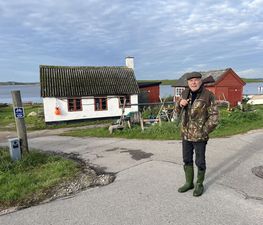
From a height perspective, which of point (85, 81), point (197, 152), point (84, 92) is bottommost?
point (197, 152)

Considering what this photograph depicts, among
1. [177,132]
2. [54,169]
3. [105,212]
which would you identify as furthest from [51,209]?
[177,132]

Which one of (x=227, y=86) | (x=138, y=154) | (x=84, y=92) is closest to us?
(x=138, y=154)

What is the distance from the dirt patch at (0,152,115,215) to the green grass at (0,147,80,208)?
40 mm

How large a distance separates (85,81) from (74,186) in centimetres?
1872

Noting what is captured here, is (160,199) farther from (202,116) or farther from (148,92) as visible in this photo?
(148,92)

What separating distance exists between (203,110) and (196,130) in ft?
1.19

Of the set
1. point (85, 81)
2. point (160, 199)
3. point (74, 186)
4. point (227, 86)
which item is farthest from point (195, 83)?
point (227, 86)

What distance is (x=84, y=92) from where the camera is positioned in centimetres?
2259

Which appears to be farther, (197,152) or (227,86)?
(227,86)

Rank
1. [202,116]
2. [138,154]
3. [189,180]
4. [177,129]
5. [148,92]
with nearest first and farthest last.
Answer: [202,116], [189,180], [138,154], [177,129], [148,92]

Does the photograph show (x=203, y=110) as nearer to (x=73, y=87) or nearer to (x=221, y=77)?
(x=73, y=87)

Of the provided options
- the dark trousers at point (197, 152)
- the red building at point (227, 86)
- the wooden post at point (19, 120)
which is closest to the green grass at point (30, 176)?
the wooden post at point (19, 120)

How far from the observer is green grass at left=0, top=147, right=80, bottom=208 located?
518 centimetres

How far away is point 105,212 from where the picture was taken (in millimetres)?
4230
